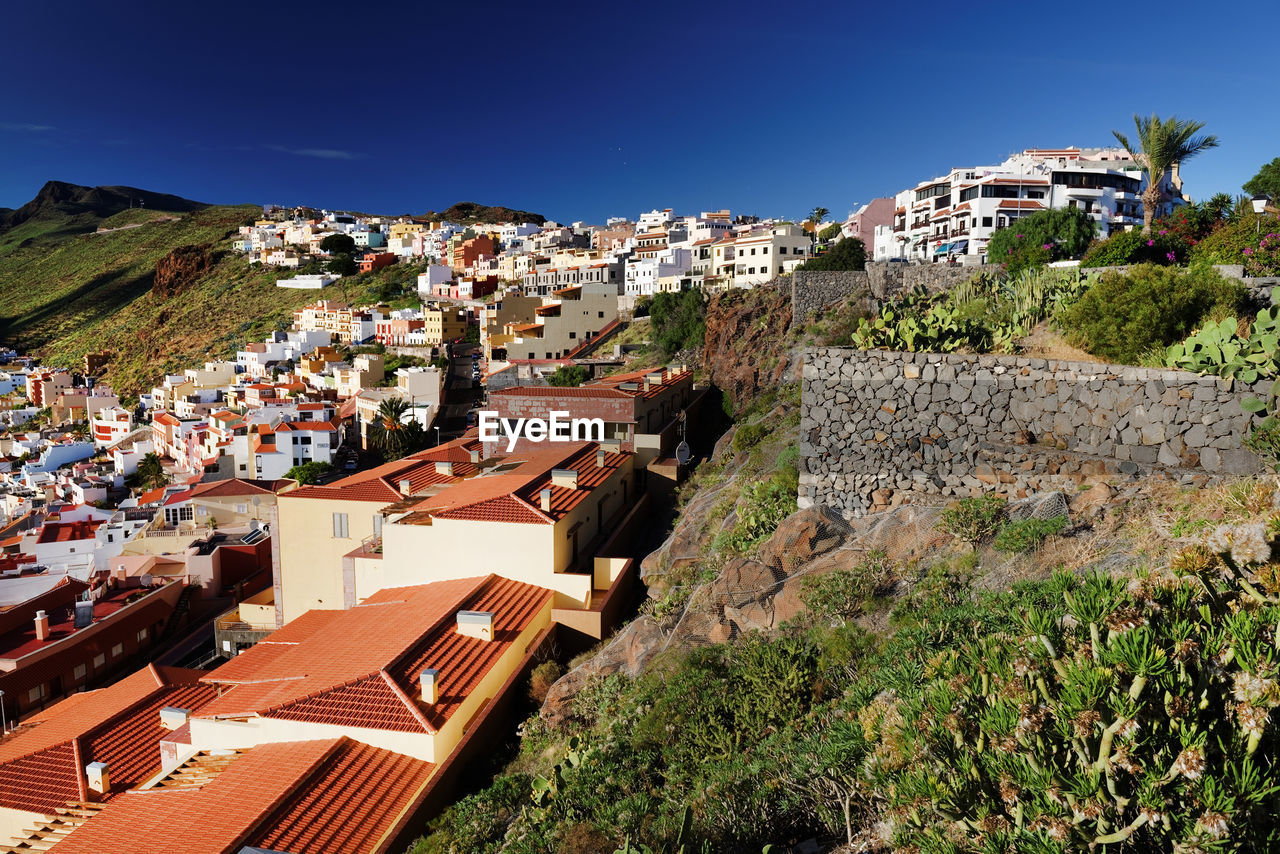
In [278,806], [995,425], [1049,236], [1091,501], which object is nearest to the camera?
[1091,501]

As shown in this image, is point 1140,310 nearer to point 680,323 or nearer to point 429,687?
point 429,687

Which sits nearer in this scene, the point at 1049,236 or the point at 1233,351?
the point at 1233,351

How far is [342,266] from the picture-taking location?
358ft

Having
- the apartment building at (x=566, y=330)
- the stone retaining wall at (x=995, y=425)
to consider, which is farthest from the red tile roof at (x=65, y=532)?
the stone retaining wall at (x=995, y=425)

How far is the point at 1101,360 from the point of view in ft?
29.8

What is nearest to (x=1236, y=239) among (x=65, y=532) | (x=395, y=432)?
(x=395, y=432)

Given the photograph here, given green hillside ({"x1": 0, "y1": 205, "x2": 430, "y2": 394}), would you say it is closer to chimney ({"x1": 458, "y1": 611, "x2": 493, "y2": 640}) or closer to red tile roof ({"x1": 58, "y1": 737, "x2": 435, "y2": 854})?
chimney ({"x1": 458, "y1": 611, "x2": 493, "y2": 640})

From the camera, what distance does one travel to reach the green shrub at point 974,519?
8.12 m

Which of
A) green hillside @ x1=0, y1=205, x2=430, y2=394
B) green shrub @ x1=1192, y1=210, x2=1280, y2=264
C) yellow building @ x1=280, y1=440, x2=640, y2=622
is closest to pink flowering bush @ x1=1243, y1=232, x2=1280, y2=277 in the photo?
green shrub @ x1=1192, y1=210, x2=1280, y2=264

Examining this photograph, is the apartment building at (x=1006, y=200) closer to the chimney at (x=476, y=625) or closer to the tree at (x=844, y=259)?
the tree at (x=844, y=259)

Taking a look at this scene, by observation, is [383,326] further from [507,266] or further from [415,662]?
[415,662]

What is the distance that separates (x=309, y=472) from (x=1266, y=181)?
153 feet

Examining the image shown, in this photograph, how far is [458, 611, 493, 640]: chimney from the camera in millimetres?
11828

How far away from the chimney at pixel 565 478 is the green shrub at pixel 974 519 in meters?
9.22
